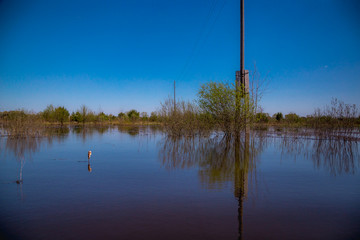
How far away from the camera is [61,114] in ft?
143

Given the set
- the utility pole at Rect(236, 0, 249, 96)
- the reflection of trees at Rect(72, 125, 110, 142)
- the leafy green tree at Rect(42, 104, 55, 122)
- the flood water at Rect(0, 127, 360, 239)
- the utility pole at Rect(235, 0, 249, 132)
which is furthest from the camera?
the leafy green tree at Rect(42, 104, 55, 122)

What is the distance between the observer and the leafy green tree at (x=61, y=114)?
4217 centimetres

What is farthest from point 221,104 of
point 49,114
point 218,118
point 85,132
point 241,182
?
point 49,114

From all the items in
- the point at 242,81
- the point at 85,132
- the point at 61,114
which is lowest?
the point at 85,132

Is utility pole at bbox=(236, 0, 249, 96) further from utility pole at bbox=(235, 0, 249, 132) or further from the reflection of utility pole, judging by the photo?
the reflection of utility pole

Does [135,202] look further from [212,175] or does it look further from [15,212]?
[212,175]

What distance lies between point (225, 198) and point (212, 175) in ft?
5.57

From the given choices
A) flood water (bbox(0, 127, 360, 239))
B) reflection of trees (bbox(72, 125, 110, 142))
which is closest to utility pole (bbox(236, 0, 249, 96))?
flood water (bbox(0, 127, 360, 239))

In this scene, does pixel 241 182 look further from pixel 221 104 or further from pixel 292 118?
pixel 292 118

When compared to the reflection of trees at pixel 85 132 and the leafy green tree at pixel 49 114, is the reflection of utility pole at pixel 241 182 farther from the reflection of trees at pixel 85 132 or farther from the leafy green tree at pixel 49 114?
the leafy green tree at pixel 49 114

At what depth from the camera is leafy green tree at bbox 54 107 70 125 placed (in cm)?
4217

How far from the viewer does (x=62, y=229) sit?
2936 mm

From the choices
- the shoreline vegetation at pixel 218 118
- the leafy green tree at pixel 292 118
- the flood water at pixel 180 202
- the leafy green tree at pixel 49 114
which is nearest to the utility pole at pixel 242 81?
the shoreline vegetation at pixel 218 118

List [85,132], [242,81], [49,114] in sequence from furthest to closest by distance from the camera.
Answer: [49,114] → [85,132] → [242,81]
